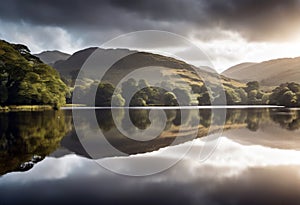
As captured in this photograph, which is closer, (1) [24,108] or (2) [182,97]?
(1) [24,108]

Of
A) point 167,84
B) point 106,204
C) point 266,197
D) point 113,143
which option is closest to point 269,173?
point 266,197

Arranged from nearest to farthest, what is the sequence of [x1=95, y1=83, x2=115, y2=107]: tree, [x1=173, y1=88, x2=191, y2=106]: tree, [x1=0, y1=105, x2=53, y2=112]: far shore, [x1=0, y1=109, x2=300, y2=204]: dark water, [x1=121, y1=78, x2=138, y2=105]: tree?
[x1=0, y1=109, x2=300, y2=204]: dark water, [x1=0, y1=105, x2=53, y2=112]: far shore, [x1=95, y1=83, x2=115, y2=107]: tree, [x1=121, y1=78, x2=138, y2=105]: tree, [x1=173, y1=88, x2=191, y2=106]: tree

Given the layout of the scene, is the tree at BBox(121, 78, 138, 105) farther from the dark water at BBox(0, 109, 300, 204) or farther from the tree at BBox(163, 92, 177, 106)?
the dark water at BBox(0, 109, 300, 204)

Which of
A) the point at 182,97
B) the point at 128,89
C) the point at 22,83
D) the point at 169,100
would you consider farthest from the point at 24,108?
the point at 182,97

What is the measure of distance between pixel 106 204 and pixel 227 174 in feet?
14.8

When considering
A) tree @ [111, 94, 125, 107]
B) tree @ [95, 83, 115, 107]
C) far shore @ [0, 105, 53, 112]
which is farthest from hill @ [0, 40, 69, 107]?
tree @ [95, 83, 115, 107]

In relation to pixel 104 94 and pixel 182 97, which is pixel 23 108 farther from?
pixel 182 97

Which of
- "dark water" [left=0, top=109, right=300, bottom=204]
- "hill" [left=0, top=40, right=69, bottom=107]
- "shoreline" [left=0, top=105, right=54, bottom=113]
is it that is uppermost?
"hill" [left=0, top=40, right=69, bottom=107]

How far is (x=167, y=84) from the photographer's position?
518 feet

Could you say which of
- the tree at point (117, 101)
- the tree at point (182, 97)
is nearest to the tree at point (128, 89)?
the tree at point (117, 101)

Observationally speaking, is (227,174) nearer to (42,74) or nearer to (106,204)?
(106,204)

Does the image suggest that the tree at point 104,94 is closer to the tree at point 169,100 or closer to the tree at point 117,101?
the tree at point 117,101

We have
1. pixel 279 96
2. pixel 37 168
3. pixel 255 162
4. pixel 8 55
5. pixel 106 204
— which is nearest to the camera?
pixel 106 204

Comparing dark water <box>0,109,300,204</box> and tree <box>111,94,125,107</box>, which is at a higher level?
tree <box>111,94,125,107</box>
